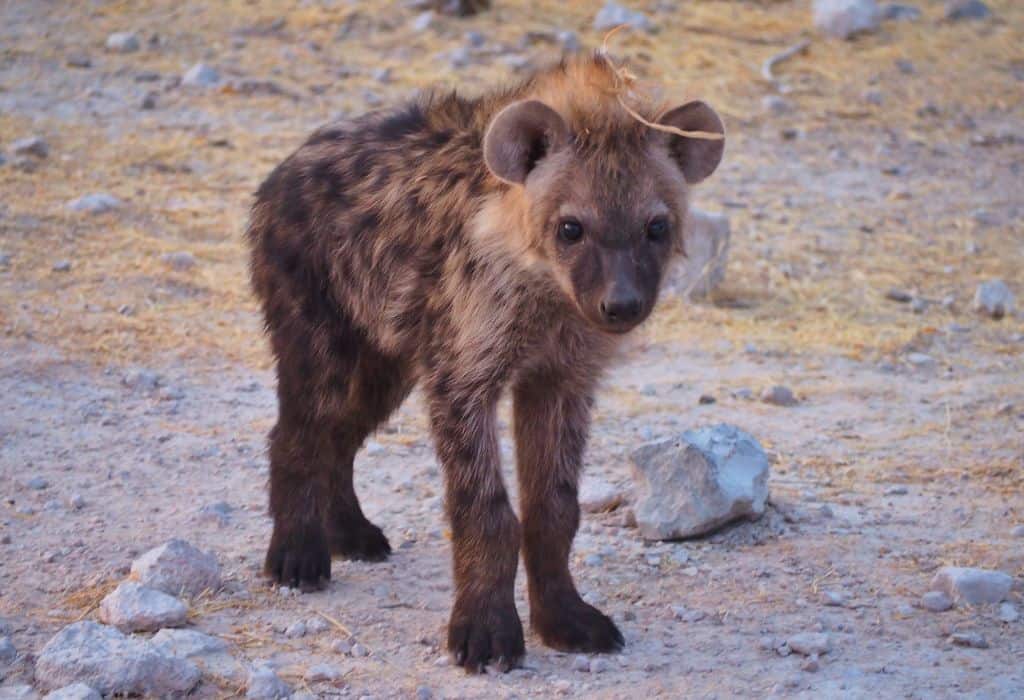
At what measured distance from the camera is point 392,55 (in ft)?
29.9

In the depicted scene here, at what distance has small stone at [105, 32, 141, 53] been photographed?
345 inches

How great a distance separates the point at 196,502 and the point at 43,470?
0.48m

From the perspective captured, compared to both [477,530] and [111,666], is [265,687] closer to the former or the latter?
[111,666]

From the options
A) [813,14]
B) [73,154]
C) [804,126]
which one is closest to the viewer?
[73,154]

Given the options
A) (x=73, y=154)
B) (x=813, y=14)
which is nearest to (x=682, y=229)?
(x=73, y=154)

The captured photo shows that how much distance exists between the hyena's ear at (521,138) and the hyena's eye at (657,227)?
11.3 inches

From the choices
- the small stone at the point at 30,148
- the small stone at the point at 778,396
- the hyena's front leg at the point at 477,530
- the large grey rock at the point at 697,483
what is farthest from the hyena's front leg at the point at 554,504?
the small stone at the point at 30,148

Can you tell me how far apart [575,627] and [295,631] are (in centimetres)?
69

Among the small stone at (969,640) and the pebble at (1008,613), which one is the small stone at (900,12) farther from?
the small stone at (969,640)

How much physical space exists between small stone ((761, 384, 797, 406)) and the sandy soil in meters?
0.07

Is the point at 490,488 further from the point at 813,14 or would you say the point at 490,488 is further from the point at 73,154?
the point at 813,14

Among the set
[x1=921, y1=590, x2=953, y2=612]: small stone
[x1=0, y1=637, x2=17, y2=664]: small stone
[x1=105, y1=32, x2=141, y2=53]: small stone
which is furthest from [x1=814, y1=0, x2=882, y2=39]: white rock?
[x1=0, y1=637, x2=17, y2=664]: small stone

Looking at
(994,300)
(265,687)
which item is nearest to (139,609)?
(265,687)

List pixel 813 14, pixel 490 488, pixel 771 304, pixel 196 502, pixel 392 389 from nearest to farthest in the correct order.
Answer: pixel 490 488 → pixel 392 389 → pixel 196 502 → pixel 771 304 → pixel 813 14
